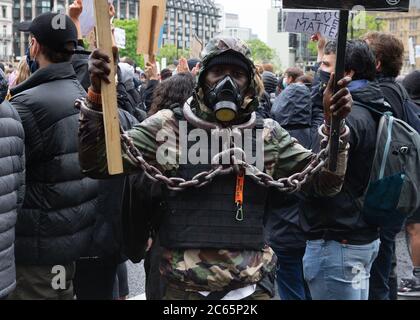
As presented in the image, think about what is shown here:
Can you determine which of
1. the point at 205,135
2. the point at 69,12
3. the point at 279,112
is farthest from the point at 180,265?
the point at 279,112

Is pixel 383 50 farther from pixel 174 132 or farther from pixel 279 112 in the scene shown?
pixel 174 132

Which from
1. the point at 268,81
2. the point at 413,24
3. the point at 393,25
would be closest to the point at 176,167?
the point at 268,81

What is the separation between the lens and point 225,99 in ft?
9.92

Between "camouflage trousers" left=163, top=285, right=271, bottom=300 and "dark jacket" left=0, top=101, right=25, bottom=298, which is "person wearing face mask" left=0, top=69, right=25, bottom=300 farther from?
"camouflage trousers" left=163, top=285, right=271, bottom=300

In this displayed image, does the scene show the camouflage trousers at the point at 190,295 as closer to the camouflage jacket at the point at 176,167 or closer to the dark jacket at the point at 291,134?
the camouflage jacket at the point at 176,167

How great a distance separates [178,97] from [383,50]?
57.7 inches

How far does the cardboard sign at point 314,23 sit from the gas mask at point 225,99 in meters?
3.60

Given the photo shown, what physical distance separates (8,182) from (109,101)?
0.99 m

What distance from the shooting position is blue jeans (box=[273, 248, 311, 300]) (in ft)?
19.0

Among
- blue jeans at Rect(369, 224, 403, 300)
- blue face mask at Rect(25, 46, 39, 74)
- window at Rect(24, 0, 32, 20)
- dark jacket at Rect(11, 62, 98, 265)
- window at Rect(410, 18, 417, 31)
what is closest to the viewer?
dark jacket at Rect(11, 62, 98, 265)

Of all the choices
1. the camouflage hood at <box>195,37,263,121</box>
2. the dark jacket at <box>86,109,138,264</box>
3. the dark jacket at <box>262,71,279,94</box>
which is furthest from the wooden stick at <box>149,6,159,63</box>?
the dark jacket at <box>262,71,279,94</box>

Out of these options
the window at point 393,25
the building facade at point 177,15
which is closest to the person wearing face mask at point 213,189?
the building facade at point 177,15

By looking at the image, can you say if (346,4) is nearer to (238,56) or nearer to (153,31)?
(238,56)
